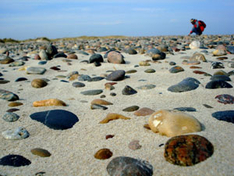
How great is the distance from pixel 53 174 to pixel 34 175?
0.11m

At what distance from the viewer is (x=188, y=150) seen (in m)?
1.31

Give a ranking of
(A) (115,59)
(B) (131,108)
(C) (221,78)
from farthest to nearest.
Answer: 1. (A) (115,59)
2. (C) (221,78)
3. (B) (131,108)

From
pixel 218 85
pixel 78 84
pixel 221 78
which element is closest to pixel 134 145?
pixel 218 85

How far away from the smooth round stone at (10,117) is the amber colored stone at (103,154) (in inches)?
38.9

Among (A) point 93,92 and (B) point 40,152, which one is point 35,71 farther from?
(B) point 40,152

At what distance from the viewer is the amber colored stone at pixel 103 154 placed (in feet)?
4.84

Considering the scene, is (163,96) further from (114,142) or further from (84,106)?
(114,142)

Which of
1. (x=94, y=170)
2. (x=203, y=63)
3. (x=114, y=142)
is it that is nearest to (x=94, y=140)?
(x=114, y=142)

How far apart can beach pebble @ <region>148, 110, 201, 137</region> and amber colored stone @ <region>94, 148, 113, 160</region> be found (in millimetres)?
415

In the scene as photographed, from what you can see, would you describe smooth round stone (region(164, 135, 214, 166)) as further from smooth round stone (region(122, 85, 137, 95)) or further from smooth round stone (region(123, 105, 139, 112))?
smooth round stone (region(122, 85, 137, 95))

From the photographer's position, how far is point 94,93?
2.89m

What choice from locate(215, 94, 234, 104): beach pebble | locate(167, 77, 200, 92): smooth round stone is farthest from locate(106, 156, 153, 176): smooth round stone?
locate(167, 77, 200, 92): smooth round stone

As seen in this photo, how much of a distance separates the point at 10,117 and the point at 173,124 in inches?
59.5

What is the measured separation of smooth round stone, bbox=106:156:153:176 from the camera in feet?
4.12
